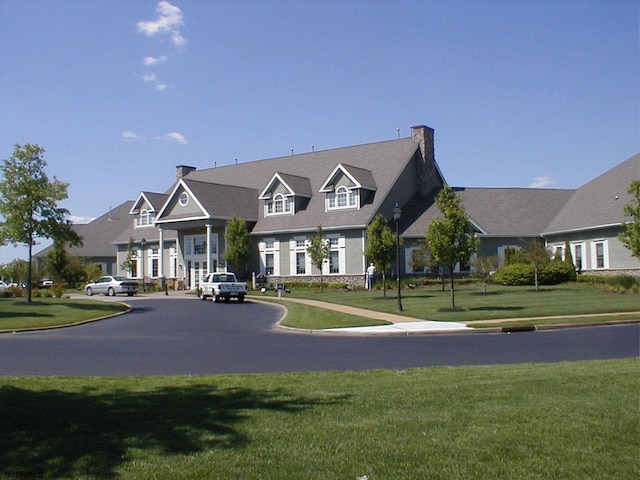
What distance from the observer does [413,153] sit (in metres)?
47.0

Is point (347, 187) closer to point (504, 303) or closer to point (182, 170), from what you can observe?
point (504, 303)

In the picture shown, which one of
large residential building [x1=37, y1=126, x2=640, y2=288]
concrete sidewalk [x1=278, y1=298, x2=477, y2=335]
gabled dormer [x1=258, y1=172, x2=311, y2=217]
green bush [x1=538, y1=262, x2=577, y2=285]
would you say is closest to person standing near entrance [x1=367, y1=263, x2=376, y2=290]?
large residential building [x1=37, y1=126, x2=640, y2=288]

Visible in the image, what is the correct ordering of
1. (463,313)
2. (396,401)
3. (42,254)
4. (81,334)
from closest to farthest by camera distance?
1. (396,401)
2. (81,334)
3. (463,313)
4. (42,254)

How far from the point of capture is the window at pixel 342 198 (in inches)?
1750

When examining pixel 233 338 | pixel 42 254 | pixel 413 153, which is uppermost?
pixel 413 153

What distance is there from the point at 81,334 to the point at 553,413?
1679cm

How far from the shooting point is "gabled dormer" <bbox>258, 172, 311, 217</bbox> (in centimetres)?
4747

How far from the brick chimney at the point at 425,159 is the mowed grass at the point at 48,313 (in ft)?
77.5

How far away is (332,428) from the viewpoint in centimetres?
720

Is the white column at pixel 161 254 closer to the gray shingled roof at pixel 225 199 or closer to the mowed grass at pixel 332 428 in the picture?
the gray shingled roof at pixel 225 199

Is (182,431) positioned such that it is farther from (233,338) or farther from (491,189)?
(491,189)

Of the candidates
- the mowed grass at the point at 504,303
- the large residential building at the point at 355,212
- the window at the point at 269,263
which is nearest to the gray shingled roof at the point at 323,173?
the large residential building at the point at 355,212

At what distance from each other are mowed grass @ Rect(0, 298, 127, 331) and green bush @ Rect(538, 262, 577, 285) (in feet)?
80.1

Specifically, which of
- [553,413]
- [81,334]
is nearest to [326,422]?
[553,413]
